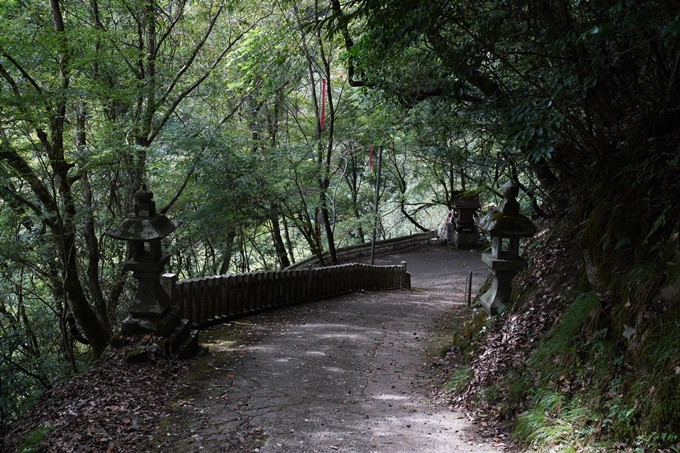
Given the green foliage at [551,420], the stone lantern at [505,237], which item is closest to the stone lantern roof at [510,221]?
the stone lantern at [505,237]

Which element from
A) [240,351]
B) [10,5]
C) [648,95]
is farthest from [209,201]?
[648,95]

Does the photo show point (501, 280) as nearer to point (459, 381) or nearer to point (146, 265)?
point (459, 381)

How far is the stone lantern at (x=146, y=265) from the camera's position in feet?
20.9

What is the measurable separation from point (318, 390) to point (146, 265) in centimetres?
287

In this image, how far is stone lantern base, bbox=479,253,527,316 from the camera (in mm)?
6734

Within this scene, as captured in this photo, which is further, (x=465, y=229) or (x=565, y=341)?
(x=465, y=229)

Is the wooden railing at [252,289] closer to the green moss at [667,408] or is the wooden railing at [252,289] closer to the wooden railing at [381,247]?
the green moss at [667,408]

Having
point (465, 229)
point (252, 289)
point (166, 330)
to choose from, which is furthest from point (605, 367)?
point (465, 229)

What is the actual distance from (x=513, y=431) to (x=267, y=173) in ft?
34.7

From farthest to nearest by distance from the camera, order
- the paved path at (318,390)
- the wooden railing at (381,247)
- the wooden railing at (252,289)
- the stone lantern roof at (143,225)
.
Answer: the wooden railing at (381,247) < the wooden railing at (252,289) < the stone lantern roof at (143,225) < the paved path at (318,390)

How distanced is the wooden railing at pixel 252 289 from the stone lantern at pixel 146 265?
816 millimetres

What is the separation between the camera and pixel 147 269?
6.45 m

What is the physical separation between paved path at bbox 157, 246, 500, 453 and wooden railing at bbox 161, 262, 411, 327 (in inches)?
14.2

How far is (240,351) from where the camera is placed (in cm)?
717
